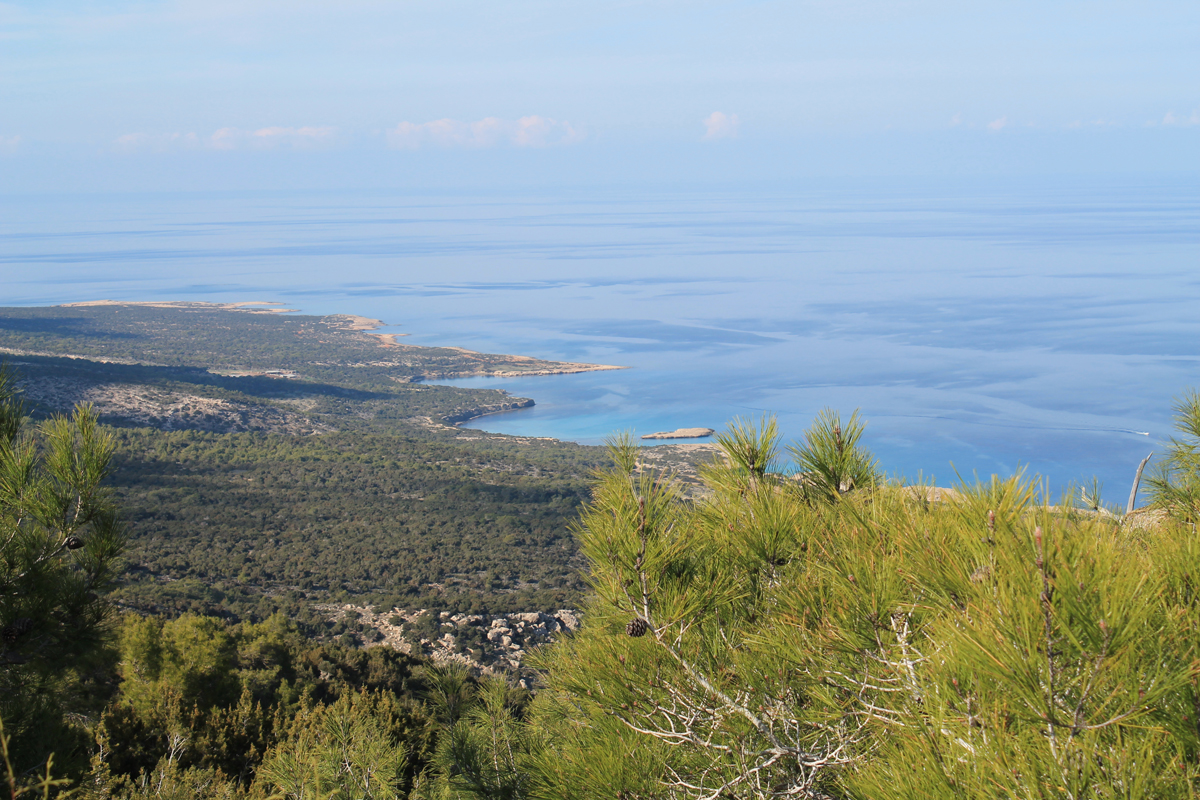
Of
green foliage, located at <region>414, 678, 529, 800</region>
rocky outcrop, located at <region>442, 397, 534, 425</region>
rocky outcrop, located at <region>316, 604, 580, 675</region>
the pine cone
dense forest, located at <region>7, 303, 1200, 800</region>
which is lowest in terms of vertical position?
rocky outcrop, located at <region>316, 604, 580, 675</region>

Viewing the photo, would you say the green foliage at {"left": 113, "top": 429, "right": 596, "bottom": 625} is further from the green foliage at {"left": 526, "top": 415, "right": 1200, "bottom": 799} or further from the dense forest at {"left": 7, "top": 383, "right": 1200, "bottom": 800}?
the green foliage at {"left": 526, "top": 415, "right": 1200, "bottom": 799}

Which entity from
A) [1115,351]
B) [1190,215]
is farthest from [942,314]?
[1190,215]

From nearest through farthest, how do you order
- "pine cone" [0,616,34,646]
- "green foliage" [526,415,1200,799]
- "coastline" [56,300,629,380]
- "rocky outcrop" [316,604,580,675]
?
1. "green foliage" [526,415,1200,799]
2. "pine cone" [0,616,34,646]
3. "rocky outcrop" [316,604,580,675]
4. "coastline" [56,300,629,380]

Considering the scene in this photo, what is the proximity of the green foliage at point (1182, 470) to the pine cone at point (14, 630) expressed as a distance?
4.38 metres

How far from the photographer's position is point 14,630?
293cm

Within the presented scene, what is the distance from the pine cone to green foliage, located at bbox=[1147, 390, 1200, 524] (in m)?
4.38

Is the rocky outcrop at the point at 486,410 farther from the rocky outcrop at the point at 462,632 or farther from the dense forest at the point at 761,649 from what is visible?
the dense forest at the point at 761,649

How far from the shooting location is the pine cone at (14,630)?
292 centimetres

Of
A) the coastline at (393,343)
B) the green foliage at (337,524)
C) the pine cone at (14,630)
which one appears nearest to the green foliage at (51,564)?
the pine cone at (14,630)

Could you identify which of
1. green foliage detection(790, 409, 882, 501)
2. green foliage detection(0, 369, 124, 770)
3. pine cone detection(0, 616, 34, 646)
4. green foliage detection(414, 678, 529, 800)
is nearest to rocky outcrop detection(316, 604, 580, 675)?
green foliage detection(414, 678, 529, 800)

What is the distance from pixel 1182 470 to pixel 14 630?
16.0ft

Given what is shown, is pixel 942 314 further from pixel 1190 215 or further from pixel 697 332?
pixel 1190 215

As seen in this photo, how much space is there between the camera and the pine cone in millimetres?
2916

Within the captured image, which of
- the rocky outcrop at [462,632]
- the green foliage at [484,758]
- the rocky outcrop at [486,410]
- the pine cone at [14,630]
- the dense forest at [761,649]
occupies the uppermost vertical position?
the dense forest at [761,649]
